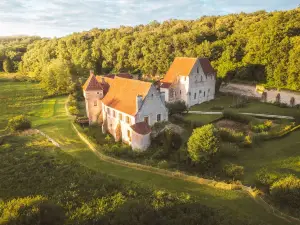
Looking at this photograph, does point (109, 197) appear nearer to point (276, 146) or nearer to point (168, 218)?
point (168, 218)

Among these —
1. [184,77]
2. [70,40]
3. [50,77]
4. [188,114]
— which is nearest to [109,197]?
[188,114]

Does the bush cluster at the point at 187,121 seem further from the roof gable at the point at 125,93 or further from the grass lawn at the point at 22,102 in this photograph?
the grass lawn at the point at 22,102

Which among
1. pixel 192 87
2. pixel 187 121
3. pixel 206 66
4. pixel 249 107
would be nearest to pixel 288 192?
pixel 187 121

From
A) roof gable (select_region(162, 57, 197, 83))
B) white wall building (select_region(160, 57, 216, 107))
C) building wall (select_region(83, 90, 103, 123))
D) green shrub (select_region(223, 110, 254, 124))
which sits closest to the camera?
green shrub (select_region(223, 110, 254, 124))

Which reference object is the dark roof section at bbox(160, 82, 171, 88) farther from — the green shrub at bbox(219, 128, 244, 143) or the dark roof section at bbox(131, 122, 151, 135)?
the green shrub at bbox(219, 128, 244, 143)

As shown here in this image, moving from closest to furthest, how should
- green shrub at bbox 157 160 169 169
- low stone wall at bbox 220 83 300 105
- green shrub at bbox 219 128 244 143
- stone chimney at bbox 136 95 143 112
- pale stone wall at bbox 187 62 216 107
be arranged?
green shrub at bbox 157 160 169 169, green shrub at bbox 219 128 244 143, stone chimney at bbox 136 95 143 112, low stone wall at bbox 220 83 300 105, pale stone wall at bbox 187 62 216 107

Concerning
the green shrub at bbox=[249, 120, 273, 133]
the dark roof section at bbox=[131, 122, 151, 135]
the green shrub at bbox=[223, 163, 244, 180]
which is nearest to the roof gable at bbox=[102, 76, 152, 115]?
the dark roof section at bbox=[131, 122, 151, 135]

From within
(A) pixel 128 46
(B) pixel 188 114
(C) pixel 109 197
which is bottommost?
(C) pixel 109 197
